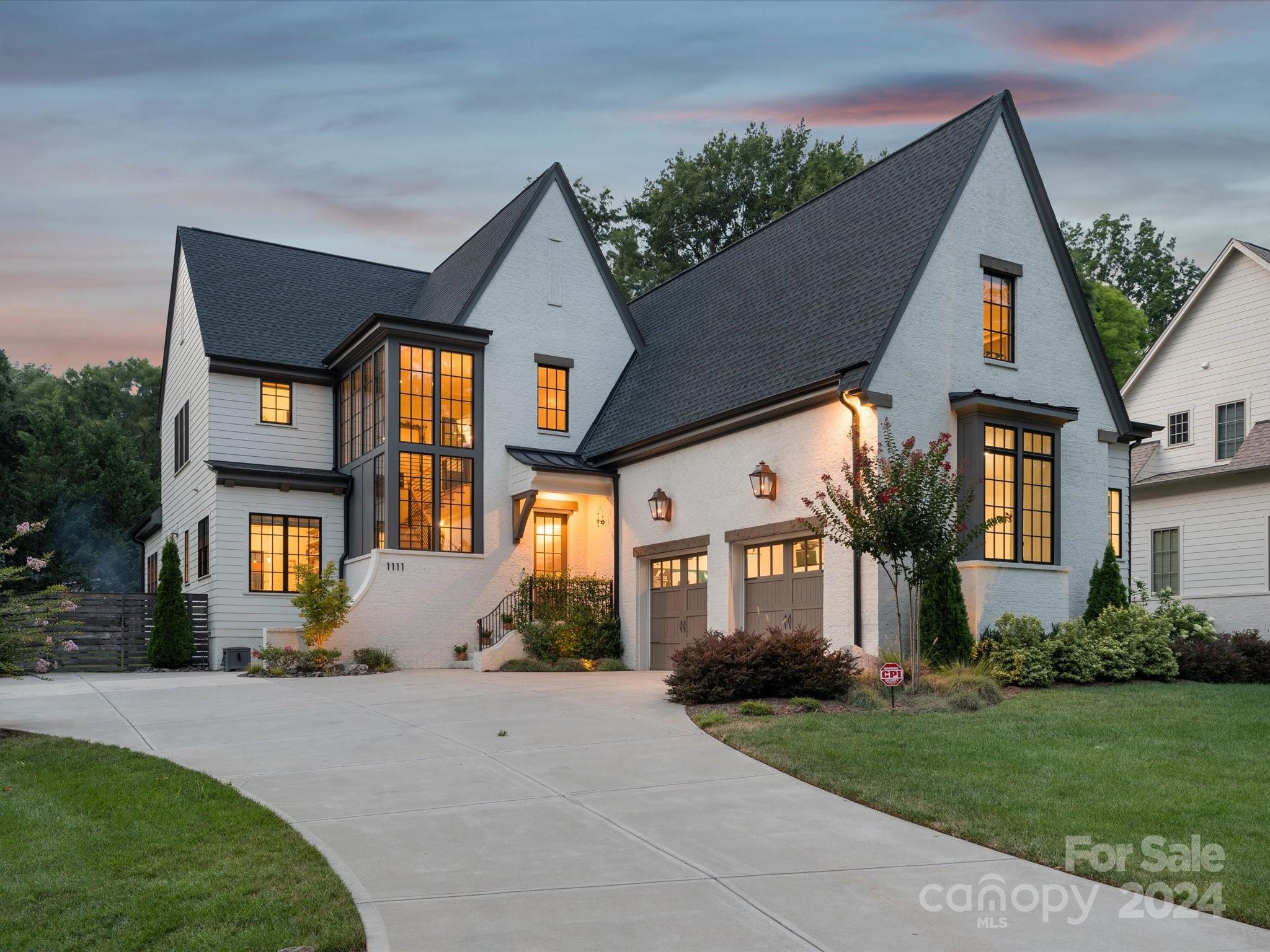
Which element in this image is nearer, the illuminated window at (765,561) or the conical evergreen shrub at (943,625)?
the conical evergreen shrub at (943,625)

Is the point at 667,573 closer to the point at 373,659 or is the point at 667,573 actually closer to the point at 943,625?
the point at 373,659

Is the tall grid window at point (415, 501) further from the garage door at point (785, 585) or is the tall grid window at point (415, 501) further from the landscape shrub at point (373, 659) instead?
the garage door at point (785, 585)

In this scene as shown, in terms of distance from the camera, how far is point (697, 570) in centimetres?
1989

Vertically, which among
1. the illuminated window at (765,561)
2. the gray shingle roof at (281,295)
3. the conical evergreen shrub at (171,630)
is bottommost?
the conical evergreen shrub at (171,630)

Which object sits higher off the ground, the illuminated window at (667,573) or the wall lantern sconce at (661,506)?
the wall lantern sconce at (661,506)

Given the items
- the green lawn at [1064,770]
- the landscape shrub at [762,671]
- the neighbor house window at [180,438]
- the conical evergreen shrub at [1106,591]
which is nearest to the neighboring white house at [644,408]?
the neighbor house window at [180,438]

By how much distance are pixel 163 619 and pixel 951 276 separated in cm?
1710

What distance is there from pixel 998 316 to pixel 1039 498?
315cm

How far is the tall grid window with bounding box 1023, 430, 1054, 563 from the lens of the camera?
17438mm

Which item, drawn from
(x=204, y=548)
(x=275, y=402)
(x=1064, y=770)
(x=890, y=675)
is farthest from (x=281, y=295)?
(x=1064, y=770)

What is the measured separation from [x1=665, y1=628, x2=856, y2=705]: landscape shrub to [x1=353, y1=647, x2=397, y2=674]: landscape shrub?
8343 millimetres

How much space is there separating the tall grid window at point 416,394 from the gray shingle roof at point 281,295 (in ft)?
12.2

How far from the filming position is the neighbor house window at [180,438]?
2580cm

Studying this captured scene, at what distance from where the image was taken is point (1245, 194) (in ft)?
102
